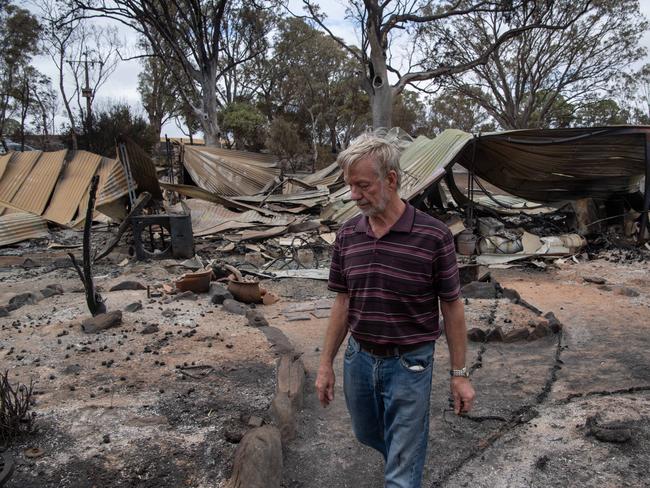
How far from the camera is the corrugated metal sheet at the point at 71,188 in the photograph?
556 inches

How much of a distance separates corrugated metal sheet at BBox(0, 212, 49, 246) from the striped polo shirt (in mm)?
12333

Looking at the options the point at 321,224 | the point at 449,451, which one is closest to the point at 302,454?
the point at 449,451

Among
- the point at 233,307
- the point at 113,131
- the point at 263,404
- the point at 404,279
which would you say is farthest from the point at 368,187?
the point at 113,131

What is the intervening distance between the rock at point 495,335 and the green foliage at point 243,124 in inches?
1101

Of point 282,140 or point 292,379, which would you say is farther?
point 282,140

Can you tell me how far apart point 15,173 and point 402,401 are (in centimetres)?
1591

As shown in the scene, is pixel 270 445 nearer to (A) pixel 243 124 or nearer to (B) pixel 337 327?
(B) pixel 337 327

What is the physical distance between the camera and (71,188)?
569 inches

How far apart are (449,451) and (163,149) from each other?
31140 mm

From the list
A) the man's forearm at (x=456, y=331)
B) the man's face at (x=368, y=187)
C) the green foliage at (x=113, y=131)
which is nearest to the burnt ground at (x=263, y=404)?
the man's forearm at (x=456, y=331)

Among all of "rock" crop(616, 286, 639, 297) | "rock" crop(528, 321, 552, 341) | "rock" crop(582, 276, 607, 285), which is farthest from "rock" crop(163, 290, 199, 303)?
"rock" crop(582, 276, 607, 285)

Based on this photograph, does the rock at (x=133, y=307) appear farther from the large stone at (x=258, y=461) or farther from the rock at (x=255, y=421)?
the large stone at (x=258, y=461)

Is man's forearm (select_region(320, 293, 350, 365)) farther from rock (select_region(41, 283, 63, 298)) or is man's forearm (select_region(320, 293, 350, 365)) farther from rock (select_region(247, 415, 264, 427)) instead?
rock (select_region(41, 283, 63, 298))

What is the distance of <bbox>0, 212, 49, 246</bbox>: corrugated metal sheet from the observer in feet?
40.3
